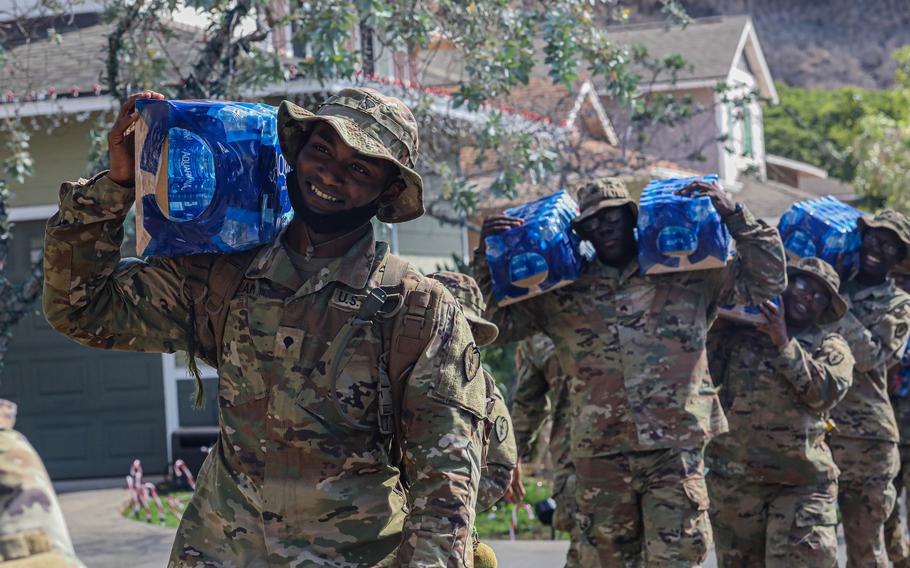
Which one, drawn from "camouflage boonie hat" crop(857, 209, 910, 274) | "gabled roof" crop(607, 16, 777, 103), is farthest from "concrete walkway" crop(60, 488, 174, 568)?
"gabled roof" crop(607, 16, 777, 103)

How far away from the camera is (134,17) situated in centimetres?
923

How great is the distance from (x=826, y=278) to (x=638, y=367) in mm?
1834

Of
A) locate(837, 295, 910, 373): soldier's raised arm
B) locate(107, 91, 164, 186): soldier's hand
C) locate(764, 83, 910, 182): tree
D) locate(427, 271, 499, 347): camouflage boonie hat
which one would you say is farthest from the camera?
locate(764, 83, 910, 182): tree

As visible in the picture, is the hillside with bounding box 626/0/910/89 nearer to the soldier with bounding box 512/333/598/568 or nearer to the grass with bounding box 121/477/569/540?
the grass with bounding box 121/477/569/540

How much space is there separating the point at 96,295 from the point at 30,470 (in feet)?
5.31

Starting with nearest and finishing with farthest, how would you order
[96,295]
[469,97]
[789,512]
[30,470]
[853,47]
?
[30,470] < [96,295] < [789,512] < [469,97] < [853,47]

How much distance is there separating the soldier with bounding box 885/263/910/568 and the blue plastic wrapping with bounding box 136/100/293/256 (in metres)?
6.59

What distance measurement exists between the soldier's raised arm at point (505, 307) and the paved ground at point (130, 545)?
3331 millimetres

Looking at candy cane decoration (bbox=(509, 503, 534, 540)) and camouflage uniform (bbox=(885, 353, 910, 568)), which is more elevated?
camouflage uniform (bbox=(885, 353, 910, 568))

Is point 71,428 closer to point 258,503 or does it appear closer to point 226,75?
point 226,75

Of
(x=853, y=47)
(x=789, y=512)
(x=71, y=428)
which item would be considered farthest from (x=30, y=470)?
(x=853, y=47)

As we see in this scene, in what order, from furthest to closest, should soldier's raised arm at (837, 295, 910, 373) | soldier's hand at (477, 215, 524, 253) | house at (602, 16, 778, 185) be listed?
1. house at (602, 16, 778, 185)
2. soldier's raised arm at (837, 295, 910, 373)
3. soldier's hand at (477, 215, 524, 253)

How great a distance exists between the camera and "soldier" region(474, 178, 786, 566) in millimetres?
6672

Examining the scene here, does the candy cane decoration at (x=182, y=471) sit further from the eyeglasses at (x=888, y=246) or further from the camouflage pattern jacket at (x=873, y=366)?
the eyeglasses at (x=888, y=246)
